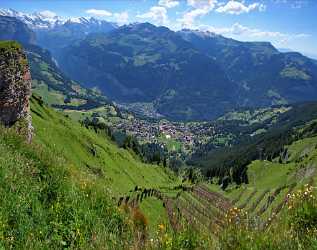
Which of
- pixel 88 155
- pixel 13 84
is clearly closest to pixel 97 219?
pixel 13 84

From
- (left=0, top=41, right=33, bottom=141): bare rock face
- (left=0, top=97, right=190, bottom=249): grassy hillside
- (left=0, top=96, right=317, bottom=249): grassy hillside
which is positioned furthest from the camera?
(left=0, top=41, right=33, bottom=141): bare rock face

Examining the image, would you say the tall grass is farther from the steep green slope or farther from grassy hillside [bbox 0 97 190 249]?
the steep green slope

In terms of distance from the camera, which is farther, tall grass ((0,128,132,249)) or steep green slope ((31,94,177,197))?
steep green slope ((31,94,177,197))

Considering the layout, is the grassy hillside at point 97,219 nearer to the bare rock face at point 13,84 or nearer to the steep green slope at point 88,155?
the bare rock face at point 13,84

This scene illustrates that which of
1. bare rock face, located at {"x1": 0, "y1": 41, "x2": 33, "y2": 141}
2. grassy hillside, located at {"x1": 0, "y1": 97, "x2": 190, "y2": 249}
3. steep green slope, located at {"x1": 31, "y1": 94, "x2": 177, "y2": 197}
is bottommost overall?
steep green slope, located at {"x1": 31, "y1": 94, "x2": 177, "y2": 197}

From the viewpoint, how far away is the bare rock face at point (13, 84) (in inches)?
2808

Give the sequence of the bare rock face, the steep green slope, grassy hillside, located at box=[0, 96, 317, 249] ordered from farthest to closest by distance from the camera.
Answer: the steep green slope < the bare rock face < grassy hillside, located at box=[0, 96, 317, 249]

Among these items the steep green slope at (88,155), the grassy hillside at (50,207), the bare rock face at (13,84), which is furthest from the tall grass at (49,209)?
the steep green slope at (88,155)

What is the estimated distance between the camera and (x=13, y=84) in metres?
71.8

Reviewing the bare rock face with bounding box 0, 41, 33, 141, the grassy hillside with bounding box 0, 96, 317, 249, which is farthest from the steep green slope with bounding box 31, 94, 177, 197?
the grassy hillside with bounding box 0, 96, 317, 249

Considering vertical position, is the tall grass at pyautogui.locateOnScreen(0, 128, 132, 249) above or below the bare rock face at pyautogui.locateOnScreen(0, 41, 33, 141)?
above

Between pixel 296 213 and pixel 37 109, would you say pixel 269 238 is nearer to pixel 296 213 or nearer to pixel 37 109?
pixel 296 213

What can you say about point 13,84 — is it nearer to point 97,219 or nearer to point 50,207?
point 50,207

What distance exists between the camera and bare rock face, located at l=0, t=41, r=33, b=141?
7131 cm
